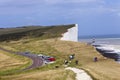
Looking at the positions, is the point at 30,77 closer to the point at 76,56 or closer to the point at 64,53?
the point at 76,56

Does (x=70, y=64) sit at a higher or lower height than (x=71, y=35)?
lower

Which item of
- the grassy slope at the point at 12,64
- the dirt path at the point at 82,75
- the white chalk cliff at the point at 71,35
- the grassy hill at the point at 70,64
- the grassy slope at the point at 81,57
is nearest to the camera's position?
the dirt path at the point at 82,75

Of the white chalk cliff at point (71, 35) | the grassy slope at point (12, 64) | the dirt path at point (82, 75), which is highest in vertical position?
the white chalk cliff at point (71, 35)

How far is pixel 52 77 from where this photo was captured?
71688 mm

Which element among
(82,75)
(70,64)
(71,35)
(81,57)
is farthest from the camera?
(71,35)

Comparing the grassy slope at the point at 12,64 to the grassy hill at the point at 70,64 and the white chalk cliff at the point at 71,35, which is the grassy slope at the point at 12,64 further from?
the white chalk cliff at the point at 71,35

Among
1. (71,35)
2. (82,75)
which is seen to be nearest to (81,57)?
(82,75)

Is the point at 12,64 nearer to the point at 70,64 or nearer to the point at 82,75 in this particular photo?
the point at 70,64

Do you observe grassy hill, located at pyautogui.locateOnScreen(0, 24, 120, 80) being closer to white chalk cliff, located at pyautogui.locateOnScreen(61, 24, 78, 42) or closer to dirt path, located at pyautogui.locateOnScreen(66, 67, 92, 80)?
dirt path, located at pyautogui.locateOnScreen(66, 67, 92, 80)

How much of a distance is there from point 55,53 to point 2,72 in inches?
1582

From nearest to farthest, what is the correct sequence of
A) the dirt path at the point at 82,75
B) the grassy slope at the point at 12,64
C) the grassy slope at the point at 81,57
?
the dirt path at the point at 82,75
the grassy slope at the point at 81,57
the grassy slope at the point at 12,64

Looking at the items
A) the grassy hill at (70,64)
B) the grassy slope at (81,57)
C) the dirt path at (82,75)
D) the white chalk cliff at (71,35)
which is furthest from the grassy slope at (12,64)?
the white chalk cliff at (71,35)

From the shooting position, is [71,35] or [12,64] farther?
[71,35]

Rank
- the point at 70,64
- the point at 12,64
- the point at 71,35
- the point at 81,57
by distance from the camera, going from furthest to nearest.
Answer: the point at 71,35 → the point at 81,57 → the point at 12,64 → the point at 70,64
